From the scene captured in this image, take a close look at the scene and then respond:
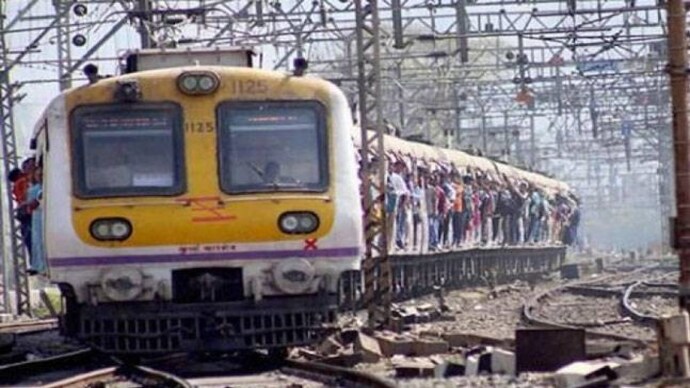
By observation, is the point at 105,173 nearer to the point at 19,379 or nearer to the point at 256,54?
the point at 19,379

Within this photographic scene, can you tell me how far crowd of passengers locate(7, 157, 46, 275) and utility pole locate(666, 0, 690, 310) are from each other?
518 cm

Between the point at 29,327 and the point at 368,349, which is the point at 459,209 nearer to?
the point at 29,327

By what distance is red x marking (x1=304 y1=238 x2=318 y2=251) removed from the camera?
14.2 metres

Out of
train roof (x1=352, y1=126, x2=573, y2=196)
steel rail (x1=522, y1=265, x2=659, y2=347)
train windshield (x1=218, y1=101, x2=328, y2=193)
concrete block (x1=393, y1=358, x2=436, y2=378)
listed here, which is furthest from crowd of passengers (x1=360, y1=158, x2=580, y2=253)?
concrete block (x1=393, y1=358, x2=436, y2=378)

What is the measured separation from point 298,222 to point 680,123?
2950 mm

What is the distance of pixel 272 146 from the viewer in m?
14.4

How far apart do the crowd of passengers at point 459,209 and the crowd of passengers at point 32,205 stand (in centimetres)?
369

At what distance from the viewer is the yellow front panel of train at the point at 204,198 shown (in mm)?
14109

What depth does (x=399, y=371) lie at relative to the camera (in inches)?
532

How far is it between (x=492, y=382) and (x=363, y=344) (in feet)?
9.62

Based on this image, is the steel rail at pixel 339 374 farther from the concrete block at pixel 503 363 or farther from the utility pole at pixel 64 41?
the utility pole at pixel 64 41

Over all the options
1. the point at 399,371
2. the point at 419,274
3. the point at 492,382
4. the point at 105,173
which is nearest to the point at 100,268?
the point at 105,173

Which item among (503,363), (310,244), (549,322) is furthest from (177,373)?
(549,322)

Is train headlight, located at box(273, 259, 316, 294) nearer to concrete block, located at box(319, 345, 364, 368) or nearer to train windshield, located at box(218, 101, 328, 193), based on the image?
train windshield, located at box(218, 101, 328, 193)
